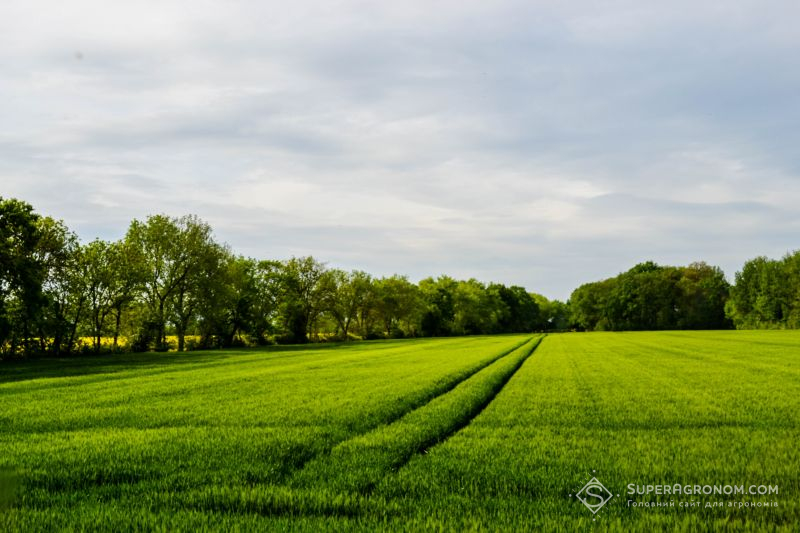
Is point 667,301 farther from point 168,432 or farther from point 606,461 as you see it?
point 168,432

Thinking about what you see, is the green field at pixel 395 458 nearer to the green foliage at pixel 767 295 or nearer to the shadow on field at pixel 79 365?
the shadow on field at pixel 79 365

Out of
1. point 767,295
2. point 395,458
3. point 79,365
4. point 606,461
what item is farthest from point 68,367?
point 767,295

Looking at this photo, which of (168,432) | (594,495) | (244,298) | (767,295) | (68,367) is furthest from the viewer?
(767,295)

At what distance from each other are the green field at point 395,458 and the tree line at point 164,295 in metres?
35.2

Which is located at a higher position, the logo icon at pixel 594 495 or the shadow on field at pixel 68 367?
the logo icon at pixel 594 495

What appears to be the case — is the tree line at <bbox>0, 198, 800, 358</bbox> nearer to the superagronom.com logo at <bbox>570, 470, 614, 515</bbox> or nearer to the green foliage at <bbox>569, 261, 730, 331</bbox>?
the green foliage at <bbox>569, 261, 730, 331</bbox>

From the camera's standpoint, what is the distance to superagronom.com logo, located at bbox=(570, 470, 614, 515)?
7418 mm

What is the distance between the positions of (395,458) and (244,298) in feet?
280

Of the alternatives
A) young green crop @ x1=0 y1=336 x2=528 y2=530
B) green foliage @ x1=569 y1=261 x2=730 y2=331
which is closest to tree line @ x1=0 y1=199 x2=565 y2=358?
young green crop @ x1=0 y1=336 x2=528 y2=530

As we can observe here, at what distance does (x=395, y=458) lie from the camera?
10133mm

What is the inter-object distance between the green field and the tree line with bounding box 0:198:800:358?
128 ft

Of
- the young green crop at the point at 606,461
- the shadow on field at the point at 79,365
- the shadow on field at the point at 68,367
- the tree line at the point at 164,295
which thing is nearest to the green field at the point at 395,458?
the young green crop at the point at 606,461

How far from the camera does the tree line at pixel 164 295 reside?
49812mm

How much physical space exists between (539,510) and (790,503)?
338 cm
